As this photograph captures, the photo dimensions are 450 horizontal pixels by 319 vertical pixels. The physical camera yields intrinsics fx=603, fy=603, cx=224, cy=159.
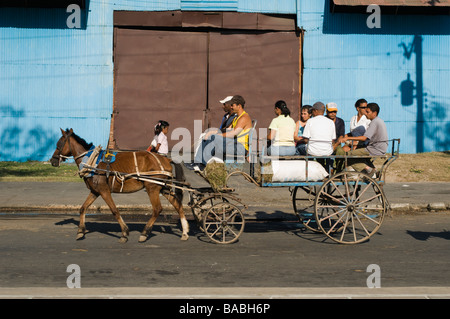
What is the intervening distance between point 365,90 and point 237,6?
5.31m

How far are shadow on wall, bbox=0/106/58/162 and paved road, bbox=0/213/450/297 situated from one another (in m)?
9.42

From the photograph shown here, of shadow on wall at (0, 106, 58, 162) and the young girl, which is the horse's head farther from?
shadow on wall at (0, 106, 58, 162)

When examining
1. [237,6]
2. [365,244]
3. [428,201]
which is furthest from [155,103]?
[365,244]

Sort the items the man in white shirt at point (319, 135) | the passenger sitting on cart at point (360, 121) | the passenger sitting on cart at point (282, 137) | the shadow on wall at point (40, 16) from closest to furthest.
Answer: the man in white shirt at point (319, 135) < the passenger sitting on cart at point (282, 137) < the passenger sitting on cart at point (360, 121) < the shadow on wall at point (40, 16)

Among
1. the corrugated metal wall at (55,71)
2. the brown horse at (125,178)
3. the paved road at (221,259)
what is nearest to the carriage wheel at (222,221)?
the paved road at (221,259)

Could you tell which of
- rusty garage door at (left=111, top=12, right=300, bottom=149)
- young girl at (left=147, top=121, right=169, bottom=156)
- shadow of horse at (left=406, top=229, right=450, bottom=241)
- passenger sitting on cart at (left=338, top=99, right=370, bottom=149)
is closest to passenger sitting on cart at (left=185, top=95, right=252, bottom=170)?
passenger sitting on cart at (left=338, top=99, right=370, bottom=149)

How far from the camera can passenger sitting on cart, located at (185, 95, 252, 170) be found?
32.3 ft

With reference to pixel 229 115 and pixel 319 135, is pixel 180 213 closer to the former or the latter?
pixel 229 115

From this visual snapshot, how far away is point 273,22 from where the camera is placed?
68.1 feet

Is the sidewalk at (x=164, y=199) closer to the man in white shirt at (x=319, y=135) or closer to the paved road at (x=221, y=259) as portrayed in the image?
the paved road at (x=221, y=259)

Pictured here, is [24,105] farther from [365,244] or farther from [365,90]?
[365,244]

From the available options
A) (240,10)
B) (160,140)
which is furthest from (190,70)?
(160,140)

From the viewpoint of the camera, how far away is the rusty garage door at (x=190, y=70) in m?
20.5

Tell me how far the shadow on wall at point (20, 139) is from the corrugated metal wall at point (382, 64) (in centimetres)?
903
